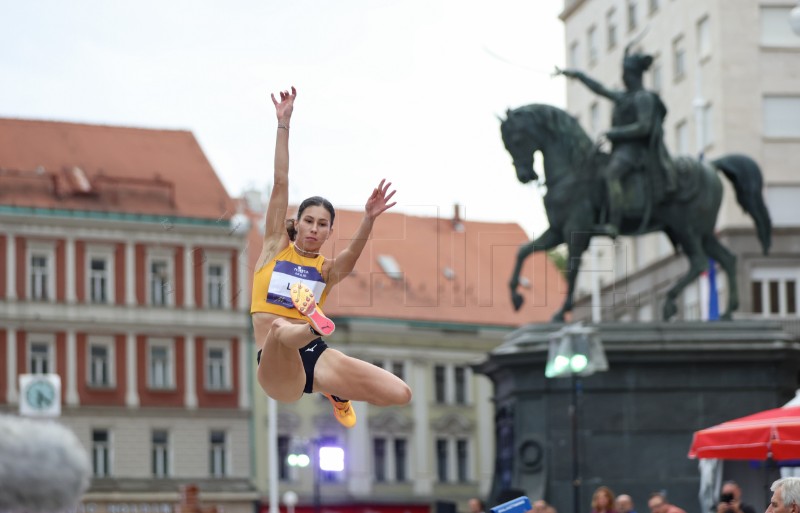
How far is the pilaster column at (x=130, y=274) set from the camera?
7912cm

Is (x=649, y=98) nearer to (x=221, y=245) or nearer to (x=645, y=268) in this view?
(x=645, y=268)

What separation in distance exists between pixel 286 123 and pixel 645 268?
63.2 meters

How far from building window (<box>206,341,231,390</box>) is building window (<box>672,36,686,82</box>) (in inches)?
947

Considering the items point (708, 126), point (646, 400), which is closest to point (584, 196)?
point (646, 400)

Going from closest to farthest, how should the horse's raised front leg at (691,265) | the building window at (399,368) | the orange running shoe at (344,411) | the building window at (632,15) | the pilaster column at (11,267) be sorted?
the orange running shoe at (344,411)
the horse's raised front leg at (691,265)
the building window at (632,15)
the pilaster column at (11,267)
the building window at (399,368)

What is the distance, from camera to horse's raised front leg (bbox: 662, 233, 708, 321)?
30531mm

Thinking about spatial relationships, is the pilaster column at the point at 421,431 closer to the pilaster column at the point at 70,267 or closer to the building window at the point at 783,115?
the pilaster column at the point at 70,267

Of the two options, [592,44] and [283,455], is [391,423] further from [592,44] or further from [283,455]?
[592,44]

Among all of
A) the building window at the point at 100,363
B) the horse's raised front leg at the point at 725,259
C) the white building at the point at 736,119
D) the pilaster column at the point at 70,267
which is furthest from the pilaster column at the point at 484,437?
the horse's raised front leg at the point at 725,259

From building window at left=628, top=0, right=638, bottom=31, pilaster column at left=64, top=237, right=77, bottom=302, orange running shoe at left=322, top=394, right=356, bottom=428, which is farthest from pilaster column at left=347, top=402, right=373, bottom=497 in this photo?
orange running shoe at left=322, top=394, right=356, bottom=428

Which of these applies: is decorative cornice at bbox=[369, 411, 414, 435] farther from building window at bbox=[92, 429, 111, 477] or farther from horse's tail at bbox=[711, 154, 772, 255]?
horse's tail at bbox=[711, 154, 772, 255]

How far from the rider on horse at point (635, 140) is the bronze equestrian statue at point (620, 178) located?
0.02 meters

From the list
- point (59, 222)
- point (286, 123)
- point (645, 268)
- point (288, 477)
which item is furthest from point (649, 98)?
point (288, 477)

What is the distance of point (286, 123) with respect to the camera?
9992 mm
